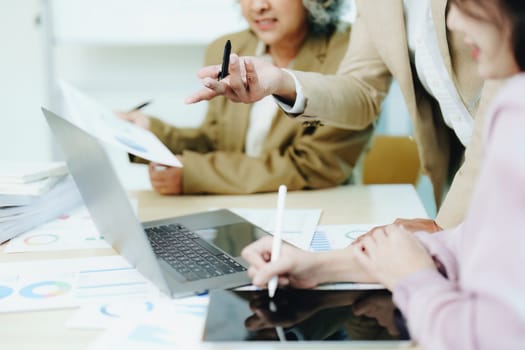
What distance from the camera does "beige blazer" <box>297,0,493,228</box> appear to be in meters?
1.08

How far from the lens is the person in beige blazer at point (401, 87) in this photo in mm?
920

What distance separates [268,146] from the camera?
61.0 inches

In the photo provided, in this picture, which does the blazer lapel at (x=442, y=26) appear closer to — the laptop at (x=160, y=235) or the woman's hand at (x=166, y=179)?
the laptop at (x=160, y=235)

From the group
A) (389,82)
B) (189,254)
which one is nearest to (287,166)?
(389,82)

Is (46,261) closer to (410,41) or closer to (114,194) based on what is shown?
(114,194)

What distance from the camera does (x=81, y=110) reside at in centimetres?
98

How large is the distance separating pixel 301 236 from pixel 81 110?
0.39 m

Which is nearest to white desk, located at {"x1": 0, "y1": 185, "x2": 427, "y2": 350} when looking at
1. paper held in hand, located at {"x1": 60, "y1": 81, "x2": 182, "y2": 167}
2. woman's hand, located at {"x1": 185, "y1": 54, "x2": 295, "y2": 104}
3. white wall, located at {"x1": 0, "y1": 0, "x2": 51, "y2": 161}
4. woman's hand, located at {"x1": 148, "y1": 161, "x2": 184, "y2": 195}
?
woman's hand, located at {"x1": 148, "y1": 161, "x2": 184, "y2": 195}

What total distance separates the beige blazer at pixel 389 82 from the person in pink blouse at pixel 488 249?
0.45 m

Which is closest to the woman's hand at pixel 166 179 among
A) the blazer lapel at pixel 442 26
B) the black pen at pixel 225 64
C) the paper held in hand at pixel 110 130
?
the paper held in hand at pixel 110 130

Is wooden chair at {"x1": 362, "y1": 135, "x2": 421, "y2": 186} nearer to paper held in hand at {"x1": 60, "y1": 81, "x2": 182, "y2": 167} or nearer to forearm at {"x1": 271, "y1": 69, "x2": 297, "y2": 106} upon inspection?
forearm at {"x1": 271, "y1": 69, "x2": 297, "y2": 106}

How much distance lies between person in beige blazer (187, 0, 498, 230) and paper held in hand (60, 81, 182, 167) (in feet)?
0.38

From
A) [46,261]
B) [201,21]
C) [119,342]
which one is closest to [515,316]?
[119,342]

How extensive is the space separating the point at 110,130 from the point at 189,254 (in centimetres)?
26
